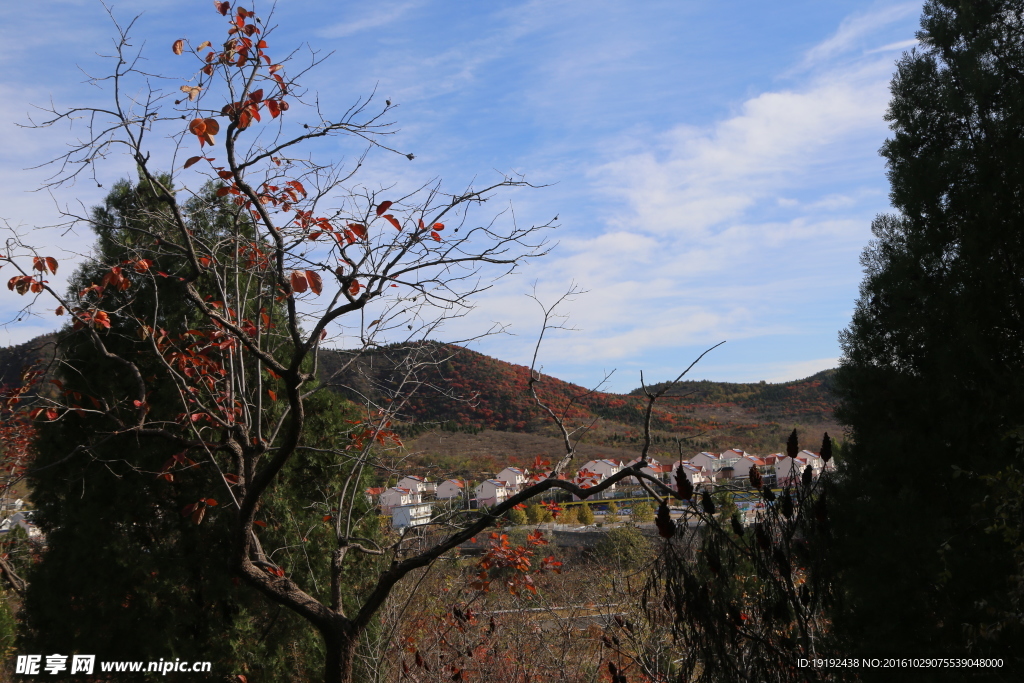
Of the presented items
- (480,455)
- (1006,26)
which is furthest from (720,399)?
(1006,26)

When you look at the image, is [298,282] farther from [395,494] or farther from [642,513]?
[642,513]

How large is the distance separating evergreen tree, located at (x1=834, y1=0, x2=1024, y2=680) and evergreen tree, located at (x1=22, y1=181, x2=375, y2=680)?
12.0 ft

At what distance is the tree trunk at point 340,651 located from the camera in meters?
3.53

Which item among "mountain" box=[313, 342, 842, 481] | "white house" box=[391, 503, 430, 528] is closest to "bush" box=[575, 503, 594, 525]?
"mountain" box=[313, 342, 842, 481]

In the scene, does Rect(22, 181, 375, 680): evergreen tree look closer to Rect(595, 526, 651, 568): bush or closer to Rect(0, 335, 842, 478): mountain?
Rect(0, 335, 842, 478): mountain

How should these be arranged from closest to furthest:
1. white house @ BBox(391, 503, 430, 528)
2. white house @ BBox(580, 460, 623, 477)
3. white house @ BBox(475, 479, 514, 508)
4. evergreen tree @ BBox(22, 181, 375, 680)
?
evergreen tree @ BBox(22, 181, 375, 680), white house @ BBox(475, 479, 514, 508), white house @ BBox(391, 503, 430, 528), white house @ BBox(580, 460, 623, 477)

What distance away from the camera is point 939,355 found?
13.9 ft

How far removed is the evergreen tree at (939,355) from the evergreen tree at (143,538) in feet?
12.0

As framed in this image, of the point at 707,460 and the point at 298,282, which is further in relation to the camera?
the point at 707,460

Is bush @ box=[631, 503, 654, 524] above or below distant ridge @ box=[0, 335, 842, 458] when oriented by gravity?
below

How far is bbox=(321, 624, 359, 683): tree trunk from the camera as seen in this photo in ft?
11.6

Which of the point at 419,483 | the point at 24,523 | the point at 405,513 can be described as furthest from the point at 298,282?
the point at 24,523

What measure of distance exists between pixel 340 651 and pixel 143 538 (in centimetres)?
182

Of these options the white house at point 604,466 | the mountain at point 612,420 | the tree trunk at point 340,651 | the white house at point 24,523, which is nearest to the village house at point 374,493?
the tree trunk at point 340,651
